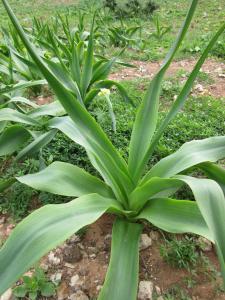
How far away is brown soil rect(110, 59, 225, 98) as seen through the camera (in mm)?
2834

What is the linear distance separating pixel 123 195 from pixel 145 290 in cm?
36

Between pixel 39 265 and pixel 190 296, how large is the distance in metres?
0.60

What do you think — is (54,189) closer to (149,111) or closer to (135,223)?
(135,223)

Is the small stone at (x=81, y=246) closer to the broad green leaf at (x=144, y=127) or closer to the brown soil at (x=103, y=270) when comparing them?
the brown soil at (x=103, y=270)

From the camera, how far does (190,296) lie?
127 centimetres

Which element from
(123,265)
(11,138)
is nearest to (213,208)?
(123,265)

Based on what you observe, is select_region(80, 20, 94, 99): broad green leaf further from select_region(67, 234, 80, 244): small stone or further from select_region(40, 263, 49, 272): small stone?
select_region(40, 263, 49, 272): small stone

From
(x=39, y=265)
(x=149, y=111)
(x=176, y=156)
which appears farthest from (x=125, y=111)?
(x=39, y=265)

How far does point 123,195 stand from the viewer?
1.36 metres

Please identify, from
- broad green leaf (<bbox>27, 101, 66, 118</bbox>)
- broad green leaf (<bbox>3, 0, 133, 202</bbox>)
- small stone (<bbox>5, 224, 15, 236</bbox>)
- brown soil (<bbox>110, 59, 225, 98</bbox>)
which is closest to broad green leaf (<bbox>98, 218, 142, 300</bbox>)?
broad green leaf (<bbox>3, 0, 133, 202</bbox>)

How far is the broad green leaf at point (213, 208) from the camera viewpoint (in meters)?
0.90

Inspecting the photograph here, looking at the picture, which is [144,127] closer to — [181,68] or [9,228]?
[9,228]

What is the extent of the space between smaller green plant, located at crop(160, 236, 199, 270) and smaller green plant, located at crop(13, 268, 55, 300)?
0.46 m

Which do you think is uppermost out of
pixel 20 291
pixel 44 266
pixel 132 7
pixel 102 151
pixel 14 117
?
pixel 132 7
